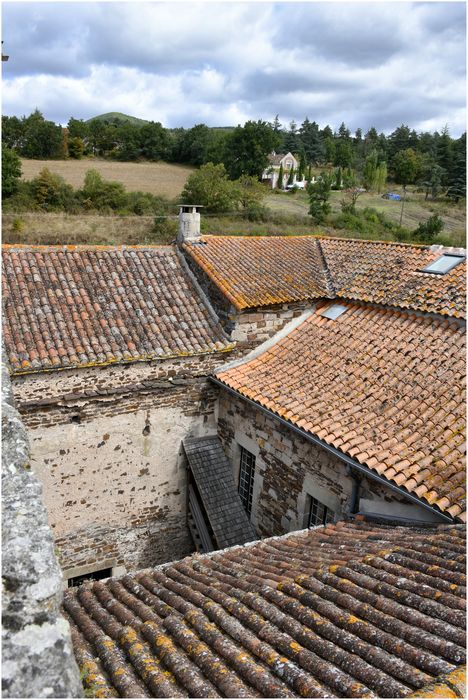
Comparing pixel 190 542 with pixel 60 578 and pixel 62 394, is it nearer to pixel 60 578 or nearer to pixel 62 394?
pixel 62 394

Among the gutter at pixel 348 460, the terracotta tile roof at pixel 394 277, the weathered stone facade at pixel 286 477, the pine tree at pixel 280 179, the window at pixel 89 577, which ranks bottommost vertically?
the window at pixel 89 577

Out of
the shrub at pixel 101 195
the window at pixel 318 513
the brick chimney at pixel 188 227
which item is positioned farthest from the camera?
the shrub at pixel 101 195

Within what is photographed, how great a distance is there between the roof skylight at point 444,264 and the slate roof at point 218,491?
6283mm

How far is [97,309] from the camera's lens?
11.1m

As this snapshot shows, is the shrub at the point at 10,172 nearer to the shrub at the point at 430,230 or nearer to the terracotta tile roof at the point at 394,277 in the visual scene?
the terracotta tile roof at the point at 394,277

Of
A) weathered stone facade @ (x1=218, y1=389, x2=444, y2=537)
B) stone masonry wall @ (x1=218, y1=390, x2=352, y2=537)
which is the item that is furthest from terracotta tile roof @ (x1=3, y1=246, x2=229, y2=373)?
weathered stone facade @ (x1=218, y1=389, x2=444, y2=537)

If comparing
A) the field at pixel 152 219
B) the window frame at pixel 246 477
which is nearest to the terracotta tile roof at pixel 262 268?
the window frame at pixel 246 477

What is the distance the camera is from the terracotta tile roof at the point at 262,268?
472 inches

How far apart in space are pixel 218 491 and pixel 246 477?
0.69m

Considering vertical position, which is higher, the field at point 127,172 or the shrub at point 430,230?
the field at point 127,172

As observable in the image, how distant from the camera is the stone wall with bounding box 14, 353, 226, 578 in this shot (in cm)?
1003

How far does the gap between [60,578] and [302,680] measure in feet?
5.78

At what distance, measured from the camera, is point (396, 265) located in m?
12.7

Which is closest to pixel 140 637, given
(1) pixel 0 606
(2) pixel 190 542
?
(1) pixel 0 606
